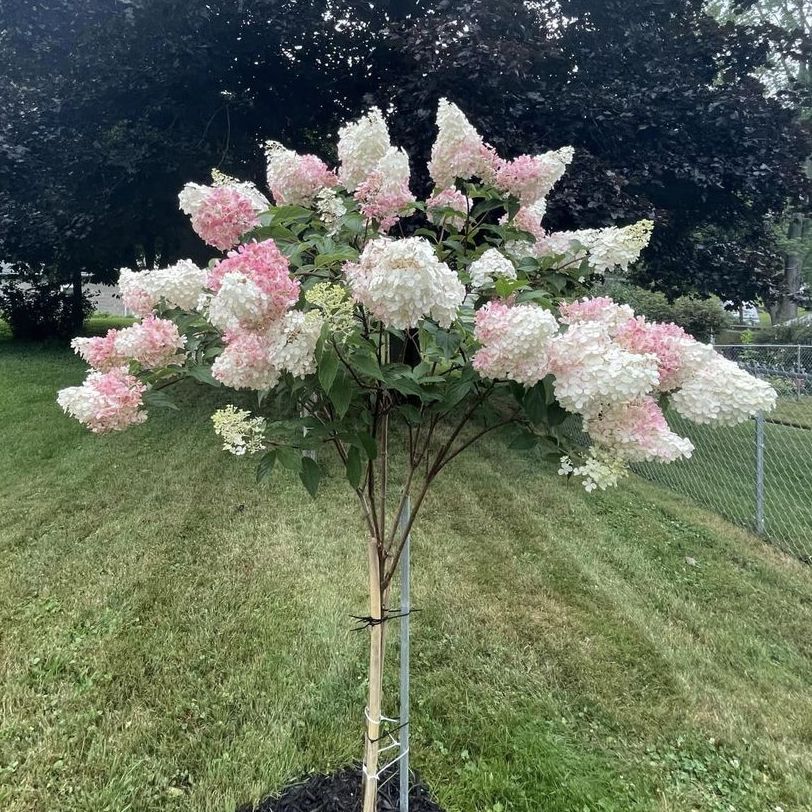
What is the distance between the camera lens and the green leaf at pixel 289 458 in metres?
1.15

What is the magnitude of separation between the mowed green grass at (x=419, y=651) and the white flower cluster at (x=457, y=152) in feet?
6.30

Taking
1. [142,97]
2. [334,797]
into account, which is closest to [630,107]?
[142,97]

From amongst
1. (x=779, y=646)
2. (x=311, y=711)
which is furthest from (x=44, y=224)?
(x=779, y=646)

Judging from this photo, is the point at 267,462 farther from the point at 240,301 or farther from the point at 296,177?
the point at 296,177

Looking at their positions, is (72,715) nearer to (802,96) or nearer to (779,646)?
(779,646)

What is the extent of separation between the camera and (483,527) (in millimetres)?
3928

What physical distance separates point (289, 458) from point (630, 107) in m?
5.09

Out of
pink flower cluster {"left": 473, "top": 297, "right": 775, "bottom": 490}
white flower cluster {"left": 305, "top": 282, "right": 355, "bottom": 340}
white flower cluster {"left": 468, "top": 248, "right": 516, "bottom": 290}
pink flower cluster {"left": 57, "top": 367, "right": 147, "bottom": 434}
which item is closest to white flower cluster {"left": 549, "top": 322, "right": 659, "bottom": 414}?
pink flower cluster {"left": 473, "top": 297, "right": 775, "bottom": 490}

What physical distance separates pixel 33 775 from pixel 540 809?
1672 millimetres

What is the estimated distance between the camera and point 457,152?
1372 millimetres

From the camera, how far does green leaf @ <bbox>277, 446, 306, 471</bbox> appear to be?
1146 mm

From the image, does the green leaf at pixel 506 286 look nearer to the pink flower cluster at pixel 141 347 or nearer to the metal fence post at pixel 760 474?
the pink flower cluster at pixel 141 347

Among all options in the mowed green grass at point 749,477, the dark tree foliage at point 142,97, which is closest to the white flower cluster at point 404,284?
the mowed green grass at point 749,477

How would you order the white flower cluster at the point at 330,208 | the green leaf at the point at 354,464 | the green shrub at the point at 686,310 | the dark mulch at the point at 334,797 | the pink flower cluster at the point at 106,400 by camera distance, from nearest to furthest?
1. the pink flower cluster at the point at 106,400
2. the green leaf at the point at 354,464
3. the white flower cluster at the point at 330,208
4. the dark mulch at the point at 334,797
5. the green shrub at the point at 686,310
